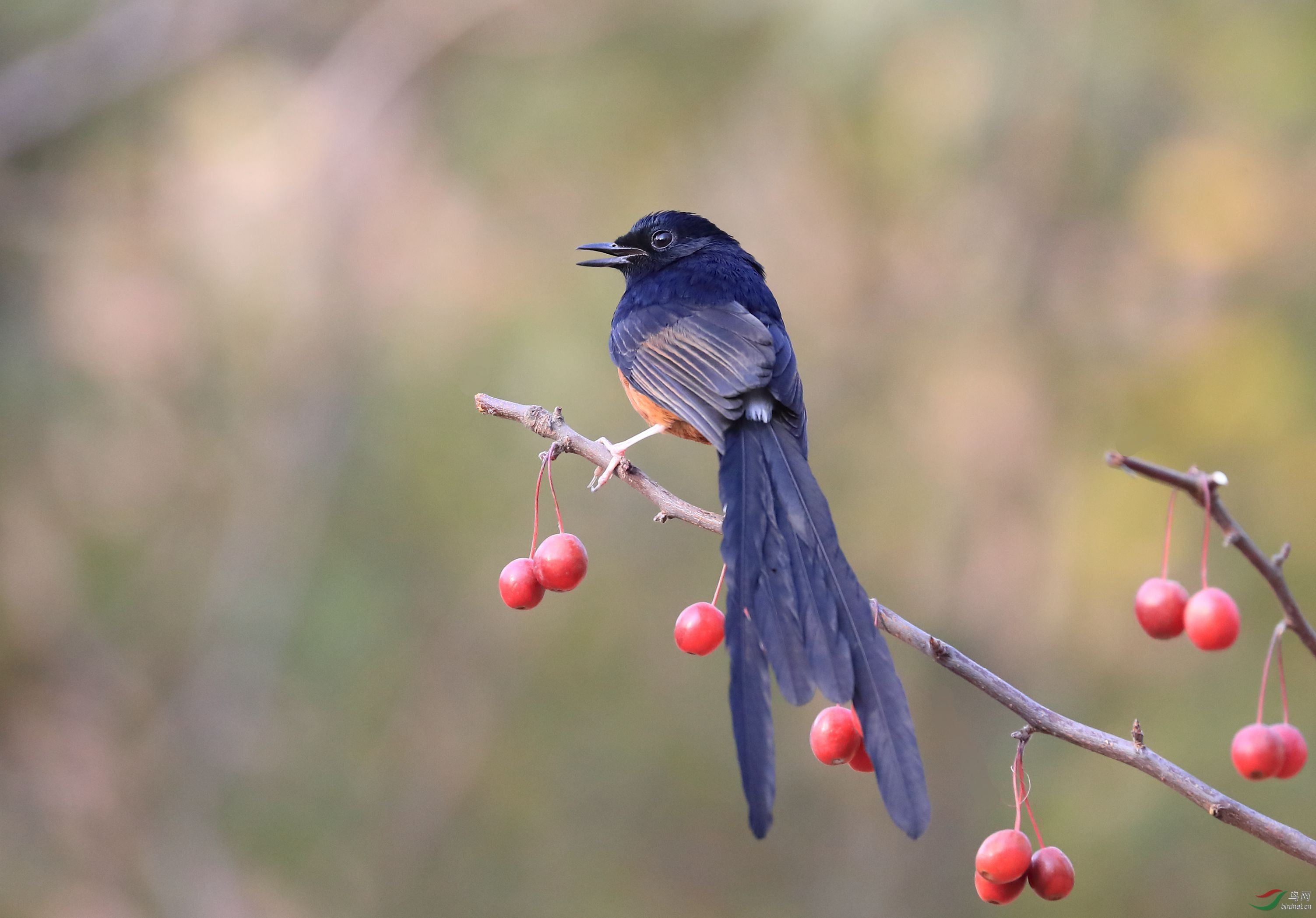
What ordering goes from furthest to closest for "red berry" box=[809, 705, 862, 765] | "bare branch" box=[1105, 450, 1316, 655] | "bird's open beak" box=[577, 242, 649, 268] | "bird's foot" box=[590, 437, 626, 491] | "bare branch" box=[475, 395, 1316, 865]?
"bird's open beak" box=[577, 242, 649, 268] → "bird's foot" box=[590, 437, 626, 491] → "red berry" box=[809, 705, 862, 765] → "bare branch" box=[475, 395, 1316, 865] → "bare branch" box=[1105, 450, 1316, 655]

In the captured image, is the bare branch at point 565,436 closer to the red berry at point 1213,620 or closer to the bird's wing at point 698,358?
the bird's wing at point 698,358

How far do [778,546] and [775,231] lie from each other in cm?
517

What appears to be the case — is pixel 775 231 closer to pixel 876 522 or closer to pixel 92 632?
pixel 876 522

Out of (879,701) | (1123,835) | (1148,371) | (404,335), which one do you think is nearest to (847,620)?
(879,701)

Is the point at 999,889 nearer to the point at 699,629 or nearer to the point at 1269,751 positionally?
the point at 1269,751

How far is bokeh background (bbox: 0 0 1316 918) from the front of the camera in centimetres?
583

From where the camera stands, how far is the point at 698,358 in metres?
3.38

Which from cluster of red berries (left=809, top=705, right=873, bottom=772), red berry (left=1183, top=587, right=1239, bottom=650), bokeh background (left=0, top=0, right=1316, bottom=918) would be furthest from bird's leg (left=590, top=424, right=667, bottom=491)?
bokeh background (left=0, top=0, right=1316, bottom=918)

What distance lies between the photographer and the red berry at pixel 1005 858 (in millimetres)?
1971

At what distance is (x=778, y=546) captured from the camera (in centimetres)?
237

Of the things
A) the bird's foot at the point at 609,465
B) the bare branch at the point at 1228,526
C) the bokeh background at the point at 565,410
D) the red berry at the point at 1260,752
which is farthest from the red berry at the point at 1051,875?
the bokeh background at the point at 565,410

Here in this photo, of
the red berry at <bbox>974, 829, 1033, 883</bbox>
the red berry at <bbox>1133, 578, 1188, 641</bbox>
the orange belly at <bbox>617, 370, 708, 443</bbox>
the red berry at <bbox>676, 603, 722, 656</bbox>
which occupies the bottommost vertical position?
the red berry at <bbox>974, 829, 1033, 883</bbox>

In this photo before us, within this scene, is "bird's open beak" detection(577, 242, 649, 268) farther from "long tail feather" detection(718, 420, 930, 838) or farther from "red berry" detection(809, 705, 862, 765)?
"red berry" detection(809, 705, 862, 765)

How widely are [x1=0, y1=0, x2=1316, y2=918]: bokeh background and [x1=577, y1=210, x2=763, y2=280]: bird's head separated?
83.3 inches
